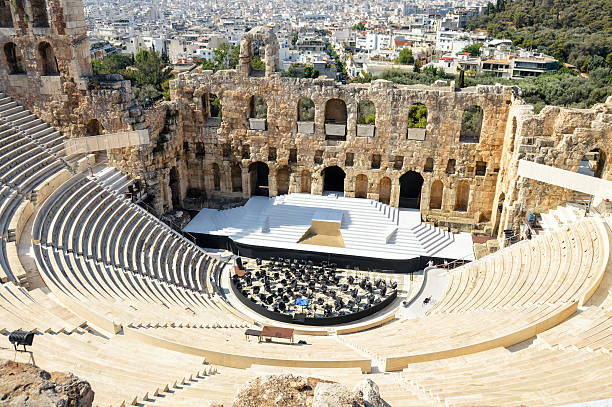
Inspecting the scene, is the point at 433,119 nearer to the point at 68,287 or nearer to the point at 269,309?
the point at 269,309

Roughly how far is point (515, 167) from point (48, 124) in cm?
2352

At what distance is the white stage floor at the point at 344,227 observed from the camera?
24016mm

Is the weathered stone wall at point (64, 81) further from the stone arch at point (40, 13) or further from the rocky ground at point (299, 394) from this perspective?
the rocky ground at point (299, 394)

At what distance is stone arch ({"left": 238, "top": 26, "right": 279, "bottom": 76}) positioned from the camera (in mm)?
25609

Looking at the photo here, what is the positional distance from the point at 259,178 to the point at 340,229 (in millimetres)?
8127

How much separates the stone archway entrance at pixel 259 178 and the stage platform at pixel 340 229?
1.93 meters

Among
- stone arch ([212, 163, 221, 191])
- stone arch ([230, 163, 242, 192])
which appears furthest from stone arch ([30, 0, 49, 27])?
stone arch ([230, 163, 242, 192])

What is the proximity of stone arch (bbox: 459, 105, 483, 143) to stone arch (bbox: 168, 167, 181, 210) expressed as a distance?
15.8m

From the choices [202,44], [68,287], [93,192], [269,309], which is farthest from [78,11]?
[202,44]

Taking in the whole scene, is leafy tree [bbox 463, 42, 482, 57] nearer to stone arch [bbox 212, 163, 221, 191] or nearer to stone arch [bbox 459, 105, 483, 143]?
stone arch [bbox 459, 105, 483, 143]

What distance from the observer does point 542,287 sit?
17.4m

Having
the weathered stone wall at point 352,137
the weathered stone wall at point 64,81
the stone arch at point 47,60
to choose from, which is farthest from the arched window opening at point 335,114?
the stone arch at point 47,60

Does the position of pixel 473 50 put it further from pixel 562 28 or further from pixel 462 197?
pixel 462 197

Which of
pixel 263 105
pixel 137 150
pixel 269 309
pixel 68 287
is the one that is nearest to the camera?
pixel 68 287
